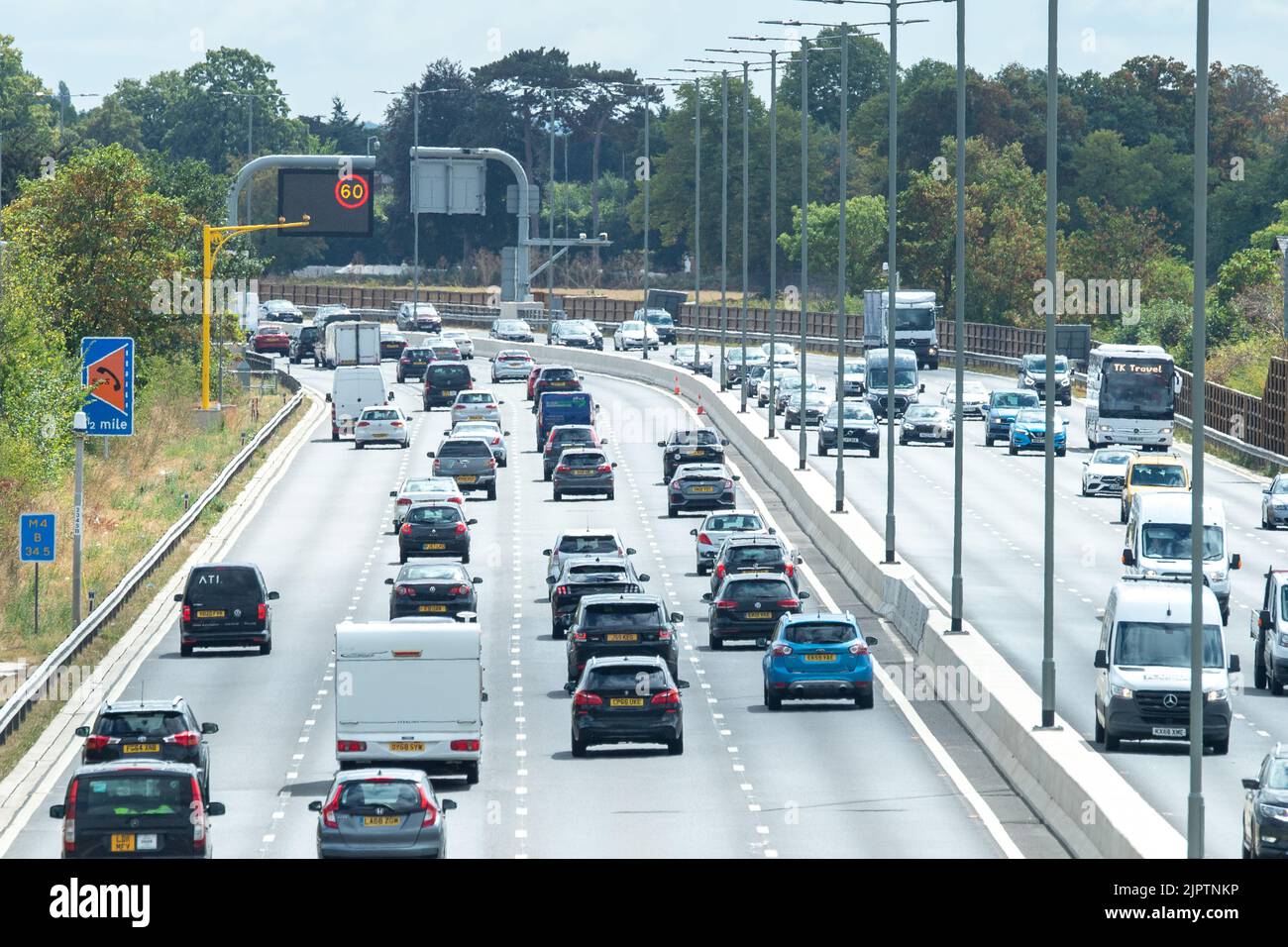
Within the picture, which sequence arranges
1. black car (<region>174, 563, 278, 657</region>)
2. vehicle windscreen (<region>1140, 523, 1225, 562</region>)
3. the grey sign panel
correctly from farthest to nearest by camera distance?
the grey sign panel
vehicle windscreen (<region>1140, 523, 1225, 562</region>)
black car (<region>174, 563, 278, 657</region>)

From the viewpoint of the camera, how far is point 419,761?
33188mm

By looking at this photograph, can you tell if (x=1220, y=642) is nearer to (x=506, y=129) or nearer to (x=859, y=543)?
(x=859, y=543)

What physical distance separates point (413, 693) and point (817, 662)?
26.3 ft

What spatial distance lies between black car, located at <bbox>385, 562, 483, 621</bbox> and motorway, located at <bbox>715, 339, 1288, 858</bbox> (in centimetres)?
922

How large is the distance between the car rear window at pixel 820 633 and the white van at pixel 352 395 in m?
48.7

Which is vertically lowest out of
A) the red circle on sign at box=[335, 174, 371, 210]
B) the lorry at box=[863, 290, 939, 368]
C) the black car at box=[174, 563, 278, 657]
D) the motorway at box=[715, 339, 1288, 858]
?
the motorway at box=[715, 339, 1288, 858]

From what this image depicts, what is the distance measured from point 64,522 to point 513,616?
19572 mm

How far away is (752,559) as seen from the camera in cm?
4950

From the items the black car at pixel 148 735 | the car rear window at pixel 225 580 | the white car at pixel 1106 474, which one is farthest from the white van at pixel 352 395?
the black car at pixel 148 735

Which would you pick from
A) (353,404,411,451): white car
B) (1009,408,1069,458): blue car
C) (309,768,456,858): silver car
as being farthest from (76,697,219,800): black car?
(1009,408,1069,458): blue car

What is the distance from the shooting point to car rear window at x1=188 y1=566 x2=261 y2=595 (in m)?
45.3

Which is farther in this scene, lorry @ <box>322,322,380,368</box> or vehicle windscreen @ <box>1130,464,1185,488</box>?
lorry @ <box>322,322,380,368</box>

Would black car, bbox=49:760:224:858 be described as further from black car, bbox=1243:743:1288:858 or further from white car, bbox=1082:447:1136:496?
white car, bbox=1082:447:1136:496

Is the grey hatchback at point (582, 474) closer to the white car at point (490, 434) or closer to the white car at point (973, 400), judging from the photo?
the white car at point (490, 434)
